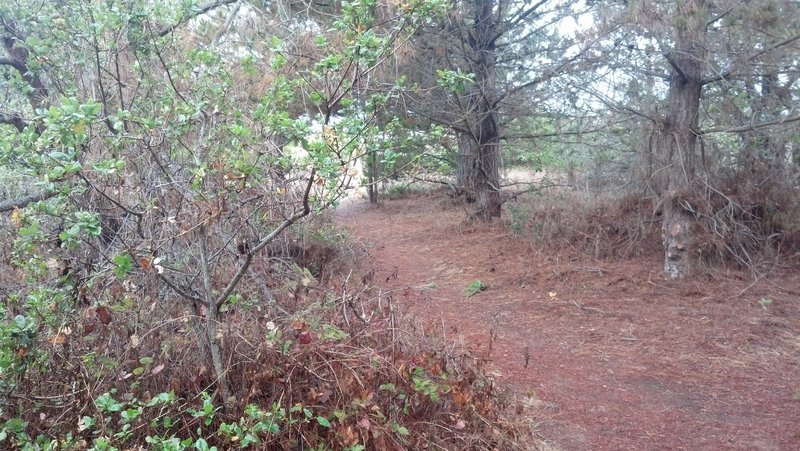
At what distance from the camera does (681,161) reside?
8227 millimetres

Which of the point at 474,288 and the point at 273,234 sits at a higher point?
the point at 273,234

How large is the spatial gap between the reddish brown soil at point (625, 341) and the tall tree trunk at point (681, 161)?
40cm

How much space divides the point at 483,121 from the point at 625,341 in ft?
21.2

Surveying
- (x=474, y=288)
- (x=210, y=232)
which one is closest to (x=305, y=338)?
(x=210, y=232)

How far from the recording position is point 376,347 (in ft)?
13.8

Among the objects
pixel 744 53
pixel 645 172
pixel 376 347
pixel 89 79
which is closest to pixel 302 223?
pixel 89 79

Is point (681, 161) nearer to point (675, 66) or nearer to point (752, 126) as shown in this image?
point (752, 126)

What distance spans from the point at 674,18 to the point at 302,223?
514cm

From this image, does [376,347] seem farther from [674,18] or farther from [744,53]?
[744,53]

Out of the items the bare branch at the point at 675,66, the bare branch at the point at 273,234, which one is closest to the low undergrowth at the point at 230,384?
the bare branch at the point at 273,234

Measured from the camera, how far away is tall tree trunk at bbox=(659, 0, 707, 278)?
807 centimetres

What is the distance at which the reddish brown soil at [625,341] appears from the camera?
480 centimetres

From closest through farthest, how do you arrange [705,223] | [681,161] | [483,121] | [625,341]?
1. [625,341]
2. [681,161]
3. [705,223]
4. [483,121]

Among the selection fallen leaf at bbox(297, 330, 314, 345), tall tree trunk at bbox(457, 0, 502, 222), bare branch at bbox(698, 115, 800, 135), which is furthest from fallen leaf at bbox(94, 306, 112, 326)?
tall tree trunk at bbox(457, 0, 502, 222)
